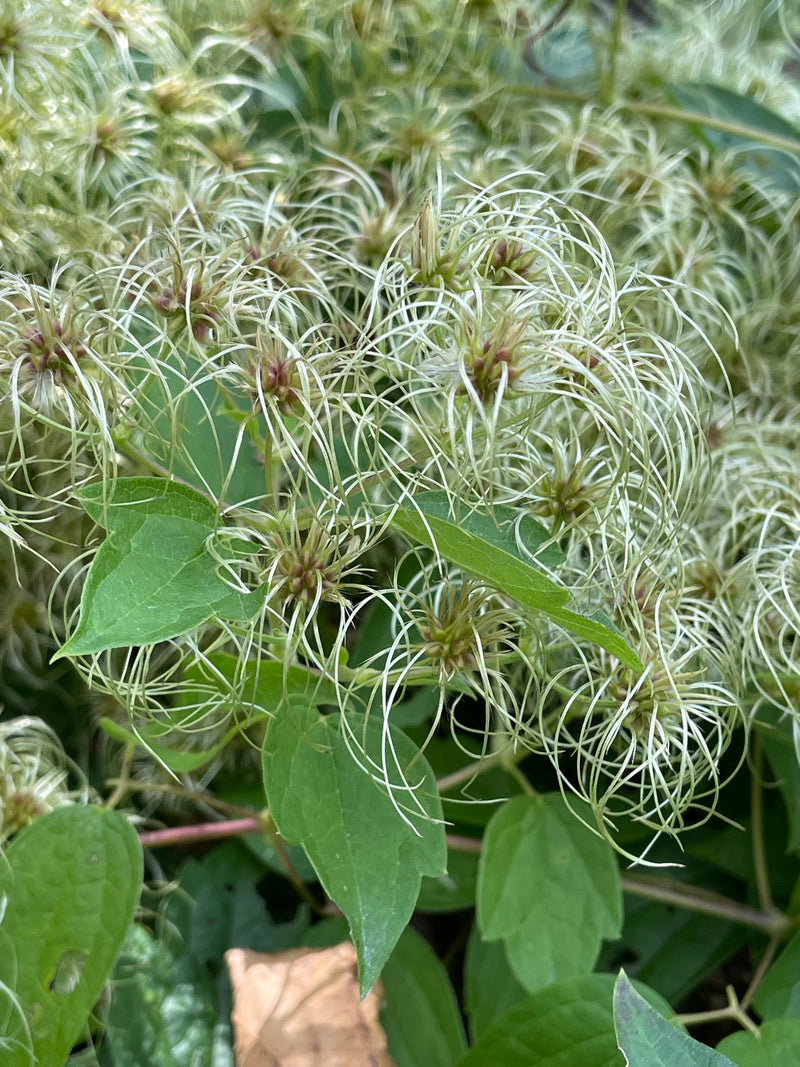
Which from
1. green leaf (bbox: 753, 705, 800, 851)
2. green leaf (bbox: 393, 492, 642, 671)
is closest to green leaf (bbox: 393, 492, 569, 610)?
green leaf (bbox: 393, 492, 642, 671)

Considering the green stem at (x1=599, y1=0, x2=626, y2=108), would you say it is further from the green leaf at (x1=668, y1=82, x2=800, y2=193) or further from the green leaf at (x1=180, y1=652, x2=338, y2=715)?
the green leaf at (x1=180, y1=652, x2=338, y2=715)

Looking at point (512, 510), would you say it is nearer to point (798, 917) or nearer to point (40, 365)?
point (40, 365)

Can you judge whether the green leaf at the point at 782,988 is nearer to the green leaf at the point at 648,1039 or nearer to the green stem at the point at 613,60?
the green leaf at the point at 648,1039

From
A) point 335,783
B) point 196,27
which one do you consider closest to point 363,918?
point 335,783

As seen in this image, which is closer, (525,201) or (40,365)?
(40,365)

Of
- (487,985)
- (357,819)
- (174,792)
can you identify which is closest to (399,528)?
(357,819)

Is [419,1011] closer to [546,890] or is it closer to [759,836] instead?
[546,890]

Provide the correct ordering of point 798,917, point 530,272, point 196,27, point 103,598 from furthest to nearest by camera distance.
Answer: point 196,27 < point 798,917 < point 530,272 < point 103,598
